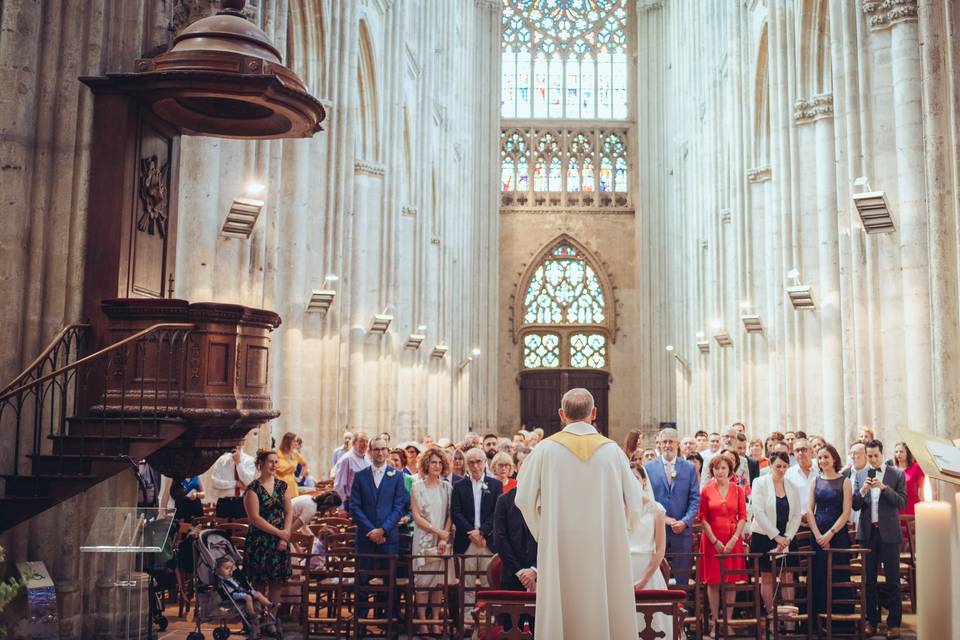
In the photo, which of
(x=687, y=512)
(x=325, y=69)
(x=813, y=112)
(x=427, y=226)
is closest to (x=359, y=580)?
(x=687, y=512)

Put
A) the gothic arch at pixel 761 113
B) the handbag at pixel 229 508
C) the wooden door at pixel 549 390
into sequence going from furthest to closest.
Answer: the wooden door at pixel 549 390 < the gothic arch at pixel 761 113 < the handbag at pixel 229 508

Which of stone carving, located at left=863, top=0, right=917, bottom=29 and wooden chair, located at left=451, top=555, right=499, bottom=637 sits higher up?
stone carving, located at left=863, top=0, right=917, bottom=29

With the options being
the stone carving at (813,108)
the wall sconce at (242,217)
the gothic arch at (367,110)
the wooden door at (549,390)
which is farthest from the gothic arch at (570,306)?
the wall sconce at (242,217)

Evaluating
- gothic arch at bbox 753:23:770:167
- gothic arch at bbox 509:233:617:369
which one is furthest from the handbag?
gothic arch at bbox 509:233:617:369

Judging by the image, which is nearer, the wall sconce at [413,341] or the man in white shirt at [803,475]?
the man in white shirt at [803,475]

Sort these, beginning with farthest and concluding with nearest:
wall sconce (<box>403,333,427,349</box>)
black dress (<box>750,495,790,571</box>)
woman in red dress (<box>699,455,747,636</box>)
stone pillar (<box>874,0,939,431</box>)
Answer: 1. wall sconce (<box>403,333,427,349</box>)
2. stone pillar (<box>874,0,939,431</box>)
3. black dress (<box>750,495,790,571</box>)
4. woman in red dress (<box>699,455,747,636</box>)

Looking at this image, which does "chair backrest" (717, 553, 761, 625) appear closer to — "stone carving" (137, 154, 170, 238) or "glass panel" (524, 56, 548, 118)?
"stone carving" (137, 154, 170, 238)

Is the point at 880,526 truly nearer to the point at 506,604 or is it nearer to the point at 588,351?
the point at 506,604

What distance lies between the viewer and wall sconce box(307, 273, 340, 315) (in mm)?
16734

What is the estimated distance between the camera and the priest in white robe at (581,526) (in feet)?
19.6

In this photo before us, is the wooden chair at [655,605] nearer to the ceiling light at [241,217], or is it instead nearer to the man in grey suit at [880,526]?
the man in grey suit at [880,526]

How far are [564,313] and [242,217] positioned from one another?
29.9 metres

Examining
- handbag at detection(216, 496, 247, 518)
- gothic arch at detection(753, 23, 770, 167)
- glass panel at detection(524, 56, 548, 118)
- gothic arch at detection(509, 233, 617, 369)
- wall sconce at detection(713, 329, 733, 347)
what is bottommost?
handbag at detection(216, 496, 247, 518)

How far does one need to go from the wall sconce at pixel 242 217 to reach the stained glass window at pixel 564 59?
104 feet
